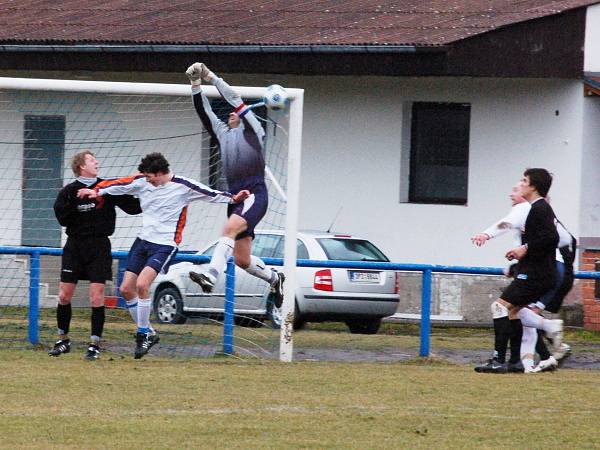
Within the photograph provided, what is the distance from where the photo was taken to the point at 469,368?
42.7 feet

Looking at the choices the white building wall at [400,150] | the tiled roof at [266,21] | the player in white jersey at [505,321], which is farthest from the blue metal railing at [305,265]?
the white building wall at [400,150]

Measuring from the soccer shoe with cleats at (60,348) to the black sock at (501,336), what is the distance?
13.2 ft

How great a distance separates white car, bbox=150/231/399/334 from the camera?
15.0m

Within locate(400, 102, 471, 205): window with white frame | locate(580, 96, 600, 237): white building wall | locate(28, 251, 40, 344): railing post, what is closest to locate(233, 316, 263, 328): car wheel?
locate(28, 251, 40, 344): railing post

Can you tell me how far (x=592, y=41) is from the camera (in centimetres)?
1939

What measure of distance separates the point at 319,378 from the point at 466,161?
9350mm

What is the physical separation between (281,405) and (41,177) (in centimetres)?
847

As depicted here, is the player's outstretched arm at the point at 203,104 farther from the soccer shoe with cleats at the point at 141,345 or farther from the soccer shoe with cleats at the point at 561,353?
the soccer shoe with cleats at the point at 561,353

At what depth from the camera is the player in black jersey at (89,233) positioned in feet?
41.4

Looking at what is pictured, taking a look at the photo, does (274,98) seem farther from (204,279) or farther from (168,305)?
(168,305)

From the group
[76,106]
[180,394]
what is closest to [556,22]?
[76,106]

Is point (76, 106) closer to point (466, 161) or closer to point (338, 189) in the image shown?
point (338, 189)

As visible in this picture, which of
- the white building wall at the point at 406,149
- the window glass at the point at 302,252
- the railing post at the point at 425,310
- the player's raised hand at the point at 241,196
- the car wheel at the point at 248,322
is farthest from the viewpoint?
the white building wall at the point at 406,149

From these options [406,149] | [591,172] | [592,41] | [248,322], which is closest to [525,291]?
[248,322]
